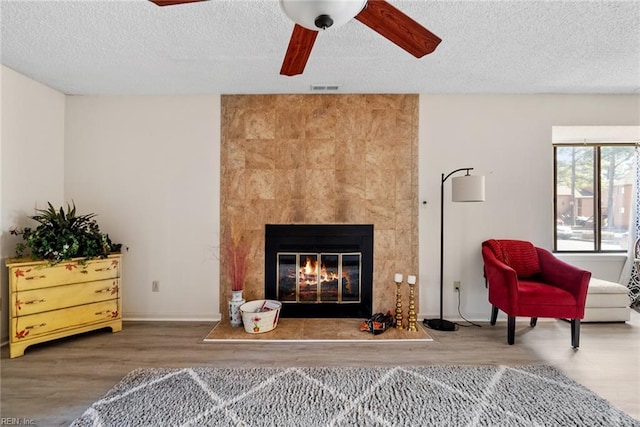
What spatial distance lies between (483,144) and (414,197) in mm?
964

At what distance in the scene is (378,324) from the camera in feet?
9.12

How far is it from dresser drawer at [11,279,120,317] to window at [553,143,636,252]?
5283mm

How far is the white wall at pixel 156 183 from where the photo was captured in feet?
10.4

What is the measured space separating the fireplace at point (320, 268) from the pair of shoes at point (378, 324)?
0.24m

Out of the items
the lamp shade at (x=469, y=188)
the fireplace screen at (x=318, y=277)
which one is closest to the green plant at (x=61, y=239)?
the fireplace screen at (x=318, y=277)

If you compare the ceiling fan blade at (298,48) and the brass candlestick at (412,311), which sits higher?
the ceiling fan blade at (298,48)

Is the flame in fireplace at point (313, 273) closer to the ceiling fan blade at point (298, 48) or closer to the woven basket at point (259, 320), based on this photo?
the woven basket at point (259, 320)

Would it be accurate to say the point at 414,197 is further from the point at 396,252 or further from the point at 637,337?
the point at 637,337

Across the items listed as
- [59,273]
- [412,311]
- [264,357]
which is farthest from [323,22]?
[59,273]

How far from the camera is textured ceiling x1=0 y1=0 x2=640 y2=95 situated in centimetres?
182

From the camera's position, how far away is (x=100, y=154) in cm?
317

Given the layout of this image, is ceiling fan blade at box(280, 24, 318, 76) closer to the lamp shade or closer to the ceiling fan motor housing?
the ceiling fan motor housing

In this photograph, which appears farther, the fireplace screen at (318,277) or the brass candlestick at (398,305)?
the fireplace screen at (318,277)

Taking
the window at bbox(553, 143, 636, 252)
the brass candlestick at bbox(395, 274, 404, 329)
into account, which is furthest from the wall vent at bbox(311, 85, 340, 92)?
the window at bbox(553, 143, 636, 252)
